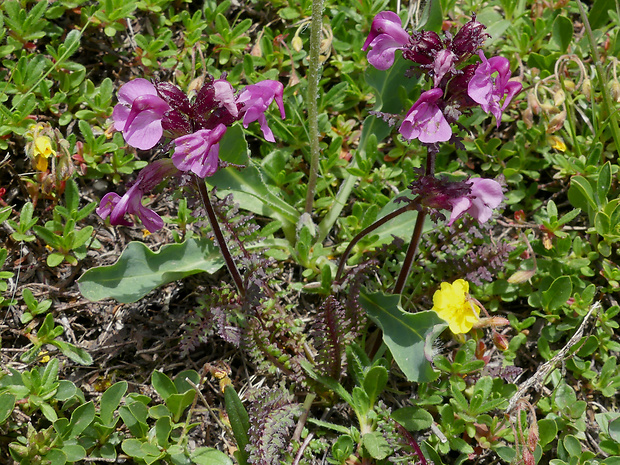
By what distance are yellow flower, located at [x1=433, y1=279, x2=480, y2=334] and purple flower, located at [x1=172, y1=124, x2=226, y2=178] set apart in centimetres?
123

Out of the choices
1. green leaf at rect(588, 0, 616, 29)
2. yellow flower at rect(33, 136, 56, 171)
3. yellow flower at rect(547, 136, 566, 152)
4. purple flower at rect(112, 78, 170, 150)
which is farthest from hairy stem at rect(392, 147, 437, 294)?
green leaf at rect(588, 0, 616, 29)

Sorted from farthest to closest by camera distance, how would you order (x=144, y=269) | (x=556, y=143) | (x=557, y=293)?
(x=556, y=143), (x=557, y=293), (x=144, y=269)

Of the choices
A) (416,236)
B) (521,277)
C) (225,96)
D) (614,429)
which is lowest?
(614,429)

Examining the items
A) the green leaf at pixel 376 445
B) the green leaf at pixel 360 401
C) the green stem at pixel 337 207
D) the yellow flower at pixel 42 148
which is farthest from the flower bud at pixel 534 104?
the yellow flower at pixel 42 148

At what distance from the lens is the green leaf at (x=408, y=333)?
2.29 metres

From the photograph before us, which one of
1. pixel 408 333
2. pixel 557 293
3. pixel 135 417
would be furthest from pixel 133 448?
pixel 557 293

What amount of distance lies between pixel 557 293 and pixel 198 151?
1.79m

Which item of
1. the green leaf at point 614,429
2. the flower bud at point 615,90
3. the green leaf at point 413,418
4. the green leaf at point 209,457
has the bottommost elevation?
the green leaf at point 614,429

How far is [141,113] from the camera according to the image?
188 cm

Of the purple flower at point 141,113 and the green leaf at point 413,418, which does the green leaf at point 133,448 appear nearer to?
the green leaf at point 413,418

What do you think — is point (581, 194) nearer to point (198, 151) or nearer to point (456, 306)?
point (456, 306)

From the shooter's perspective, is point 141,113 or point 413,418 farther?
point 413,418

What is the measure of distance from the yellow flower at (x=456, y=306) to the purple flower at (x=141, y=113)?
4.53 feet

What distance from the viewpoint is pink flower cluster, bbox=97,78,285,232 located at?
1826 millimetres
